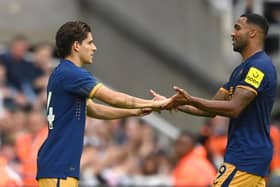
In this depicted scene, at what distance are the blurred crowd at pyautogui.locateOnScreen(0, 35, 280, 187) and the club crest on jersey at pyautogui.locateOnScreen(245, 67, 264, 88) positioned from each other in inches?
192

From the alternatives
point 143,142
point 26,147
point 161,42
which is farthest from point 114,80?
point 26,147

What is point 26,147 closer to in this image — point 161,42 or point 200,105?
point 161,42

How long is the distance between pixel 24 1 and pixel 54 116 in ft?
31.2

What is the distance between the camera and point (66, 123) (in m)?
11.1

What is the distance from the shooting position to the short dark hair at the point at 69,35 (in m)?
11.3

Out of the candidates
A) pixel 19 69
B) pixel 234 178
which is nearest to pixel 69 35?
pixel 234 178

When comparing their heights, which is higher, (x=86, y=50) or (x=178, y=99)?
(x=86, y=50)

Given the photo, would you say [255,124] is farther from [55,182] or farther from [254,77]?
[55,182]

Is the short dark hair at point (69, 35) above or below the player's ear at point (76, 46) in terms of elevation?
above

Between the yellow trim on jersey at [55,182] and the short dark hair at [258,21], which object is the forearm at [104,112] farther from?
the short dark hair at [258,21]

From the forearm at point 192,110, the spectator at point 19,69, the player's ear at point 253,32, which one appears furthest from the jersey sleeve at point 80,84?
the spectator at point 19,69

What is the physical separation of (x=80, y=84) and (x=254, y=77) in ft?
5.20

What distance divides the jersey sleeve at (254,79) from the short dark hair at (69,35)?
1.51 metres

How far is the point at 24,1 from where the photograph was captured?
2047 cm
